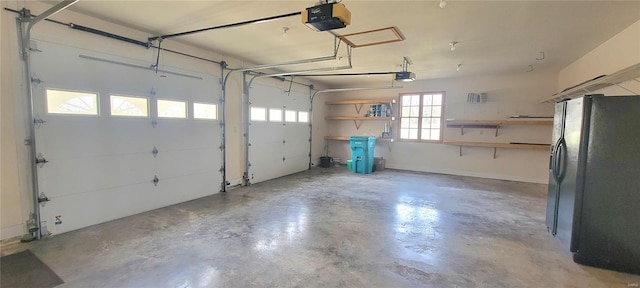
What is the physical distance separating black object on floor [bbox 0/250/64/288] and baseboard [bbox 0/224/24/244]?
1.19ft

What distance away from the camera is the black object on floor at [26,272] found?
2274mm

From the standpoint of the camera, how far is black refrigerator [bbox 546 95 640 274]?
253 centimetres

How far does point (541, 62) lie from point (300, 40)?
4775mm

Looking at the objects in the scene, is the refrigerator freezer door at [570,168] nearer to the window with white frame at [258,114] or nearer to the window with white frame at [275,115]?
the window with white frame at [258,114]

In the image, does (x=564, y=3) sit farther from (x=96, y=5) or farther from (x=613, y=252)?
(x=96, y=5)

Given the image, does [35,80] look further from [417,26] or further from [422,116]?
[422,116]

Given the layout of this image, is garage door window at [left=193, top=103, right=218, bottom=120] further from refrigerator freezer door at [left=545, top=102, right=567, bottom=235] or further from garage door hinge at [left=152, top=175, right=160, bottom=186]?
refrigerator freezer door at [left=545, top=102, right=567, bottom=235]

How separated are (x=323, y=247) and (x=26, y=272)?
2.65m

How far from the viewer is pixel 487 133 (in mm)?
7160

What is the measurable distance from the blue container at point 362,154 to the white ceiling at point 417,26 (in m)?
2.60

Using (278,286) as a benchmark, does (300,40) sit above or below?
above

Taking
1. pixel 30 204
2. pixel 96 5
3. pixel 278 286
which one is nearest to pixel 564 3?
pixel 278 286

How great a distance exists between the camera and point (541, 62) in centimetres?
547

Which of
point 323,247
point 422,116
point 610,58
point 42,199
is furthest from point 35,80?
point 422,116
